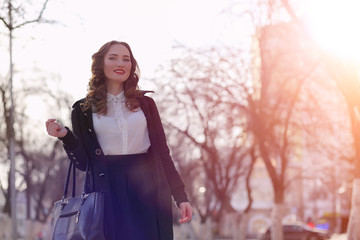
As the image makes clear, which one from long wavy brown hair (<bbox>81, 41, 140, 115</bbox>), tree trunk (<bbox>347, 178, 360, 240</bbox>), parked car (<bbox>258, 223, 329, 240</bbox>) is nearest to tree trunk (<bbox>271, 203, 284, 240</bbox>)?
tree trunk (<bbox>347, 178, 360, 240</bbox>)

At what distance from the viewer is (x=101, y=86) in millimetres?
5047

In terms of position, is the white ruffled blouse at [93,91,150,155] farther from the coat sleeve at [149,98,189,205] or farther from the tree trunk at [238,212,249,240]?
the tree trunk at [238,212,249,240]

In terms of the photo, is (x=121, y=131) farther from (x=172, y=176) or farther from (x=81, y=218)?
(x=81, y=218)

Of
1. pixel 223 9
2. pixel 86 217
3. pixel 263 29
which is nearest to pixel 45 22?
pixel 223 9

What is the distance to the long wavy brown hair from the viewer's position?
197 inches

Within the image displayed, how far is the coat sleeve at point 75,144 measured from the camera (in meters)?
4.87

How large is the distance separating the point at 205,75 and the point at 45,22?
37.4ft

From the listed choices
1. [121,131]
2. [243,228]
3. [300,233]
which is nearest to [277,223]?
[243,228]

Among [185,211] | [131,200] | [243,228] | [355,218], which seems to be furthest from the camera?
[243,228]

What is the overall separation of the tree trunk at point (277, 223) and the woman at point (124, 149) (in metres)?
23.1

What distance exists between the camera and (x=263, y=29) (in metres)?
26.2

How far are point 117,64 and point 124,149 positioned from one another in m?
0.55

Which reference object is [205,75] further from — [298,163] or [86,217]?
[298,163]

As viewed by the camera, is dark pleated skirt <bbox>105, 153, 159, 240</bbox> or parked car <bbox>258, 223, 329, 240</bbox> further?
parked car <bbox>258, 223, 329, 240</bbox>
